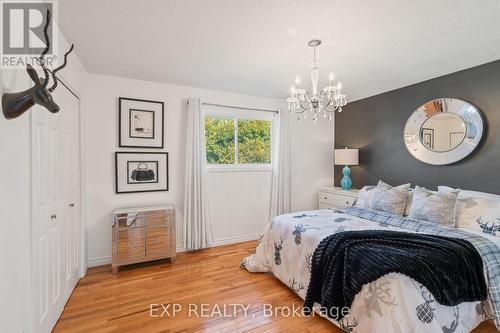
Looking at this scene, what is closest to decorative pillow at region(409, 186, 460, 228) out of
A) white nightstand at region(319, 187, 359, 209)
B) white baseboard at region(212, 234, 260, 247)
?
white nightstand at region(319, 187, 359, 209)

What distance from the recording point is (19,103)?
1176 millimetres

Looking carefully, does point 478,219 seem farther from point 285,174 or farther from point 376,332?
point 285,174

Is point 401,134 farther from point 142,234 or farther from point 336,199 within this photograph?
point 142,234

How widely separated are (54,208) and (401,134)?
13.9 ft

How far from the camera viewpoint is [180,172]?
3504 millimetres

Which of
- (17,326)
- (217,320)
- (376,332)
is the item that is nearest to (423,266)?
(376,332)

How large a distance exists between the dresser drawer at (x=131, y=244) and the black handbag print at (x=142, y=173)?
0.69 metres

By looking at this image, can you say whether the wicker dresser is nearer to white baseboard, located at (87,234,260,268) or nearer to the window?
white baseboard, located at (87,234,260,268)

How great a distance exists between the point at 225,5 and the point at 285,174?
284 cm

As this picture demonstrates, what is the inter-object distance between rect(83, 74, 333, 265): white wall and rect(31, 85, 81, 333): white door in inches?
14.8

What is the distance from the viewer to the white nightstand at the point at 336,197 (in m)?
3.72

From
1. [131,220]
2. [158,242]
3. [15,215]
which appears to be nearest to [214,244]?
[158,242]

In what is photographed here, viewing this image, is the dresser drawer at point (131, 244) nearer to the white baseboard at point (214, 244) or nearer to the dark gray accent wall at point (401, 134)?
the white baseboard at point (214, 244)

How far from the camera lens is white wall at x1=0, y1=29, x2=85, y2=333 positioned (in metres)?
1.18
